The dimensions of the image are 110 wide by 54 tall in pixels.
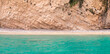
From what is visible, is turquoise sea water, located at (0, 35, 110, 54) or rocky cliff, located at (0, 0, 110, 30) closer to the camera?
turquoise sea water, located at (0, 35, 110, 54)

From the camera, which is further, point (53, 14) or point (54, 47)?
point (53, 14)

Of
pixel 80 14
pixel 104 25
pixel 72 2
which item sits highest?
pixel 72 2

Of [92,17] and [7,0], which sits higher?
[7,0]

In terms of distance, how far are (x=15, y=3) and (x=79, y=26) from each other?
8368 mm

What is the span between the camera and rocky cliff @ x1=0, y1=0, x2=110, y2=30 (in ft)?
77.2

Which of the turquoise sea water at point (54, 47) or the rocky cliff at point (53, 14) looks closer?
the turquoise sea water at point (54, 47)

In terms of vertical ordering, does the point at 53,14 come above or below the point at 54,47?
above

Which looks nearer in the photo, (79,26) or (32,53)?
(32,53)

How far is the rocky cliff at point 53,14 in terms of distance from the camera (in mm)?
23516

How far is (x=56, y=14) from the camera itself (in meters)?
23.7

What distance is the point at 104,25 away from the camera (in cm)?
2480

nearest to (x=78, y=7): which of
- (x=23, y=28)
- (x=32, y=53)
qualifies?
(x=23, y=28)

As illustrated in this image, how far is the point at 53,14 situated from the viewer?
23.7 m

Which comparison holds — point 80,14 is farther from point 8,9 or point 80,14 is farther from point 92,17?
point 8,9
